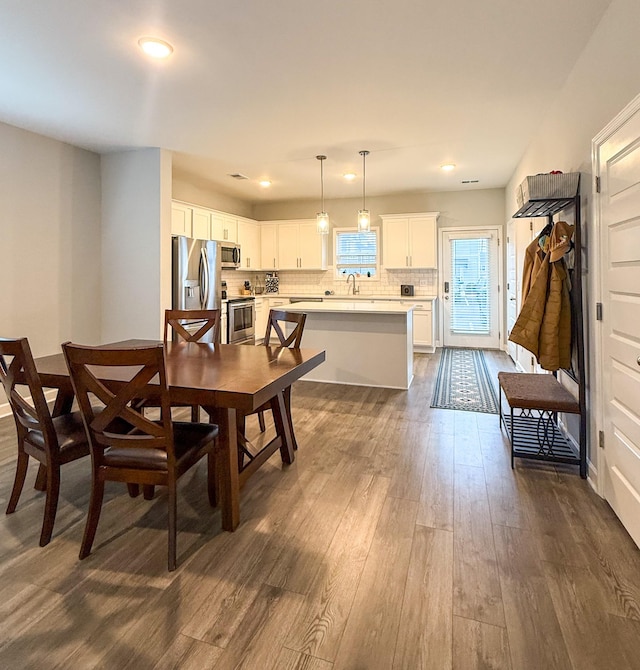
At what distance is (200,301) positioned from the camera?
16.9 ft

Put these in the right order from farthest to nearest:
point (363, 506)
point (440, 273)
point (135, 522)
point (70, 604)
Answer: point (440, 273) → point (363, 506) → point (135, 522) → point (70, 604)

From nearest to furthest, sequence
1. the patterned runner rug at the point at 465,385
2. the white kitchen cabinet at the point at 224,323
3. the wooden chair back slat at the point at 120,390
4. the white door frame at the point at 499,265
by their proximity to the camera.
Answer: the wooden chair back slat at the point at 120,390 → the patterned runner rug at the point at 465,385 → the white kitchen cabinet at the point at 224,323 → the white door frame at the point at 499,265

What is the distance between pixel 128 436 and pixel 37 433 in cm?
63

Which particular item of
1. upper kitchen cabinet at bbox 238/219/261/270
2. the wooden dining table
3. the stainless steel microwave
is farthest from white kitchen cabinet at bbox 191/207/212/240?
the wooden dining table

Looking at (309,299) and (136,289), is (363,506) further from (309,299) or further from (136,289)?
(309,299)

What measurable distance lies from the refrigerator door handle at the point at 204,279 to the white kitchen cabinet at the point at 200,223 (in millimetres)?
612

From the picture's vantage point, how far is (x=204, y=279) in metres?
5.24

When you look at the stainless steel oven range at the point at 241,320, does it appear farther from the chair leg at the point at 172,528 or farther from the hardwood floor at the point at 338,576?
the chair leg at the point at 172,528

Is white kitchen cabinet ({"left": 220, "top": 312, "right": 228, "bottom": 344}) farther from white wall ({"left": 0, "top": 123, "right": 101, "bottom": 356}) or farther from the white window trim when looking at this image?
the white window trim

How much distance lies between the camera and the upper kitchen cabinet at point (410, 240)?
680cm

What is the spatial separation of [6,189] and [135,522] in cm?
333

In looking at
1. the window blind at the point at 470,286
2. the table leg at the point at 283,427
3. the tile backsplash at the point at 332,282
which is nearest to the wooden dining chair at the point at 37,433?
the table leg at the point at 283,427

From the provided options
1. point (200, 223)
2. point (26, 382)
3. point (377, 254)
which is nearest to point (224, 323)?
point (200, 223)

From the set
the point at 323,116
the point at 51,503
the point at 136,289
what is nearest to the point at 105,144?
the point at 136,289
